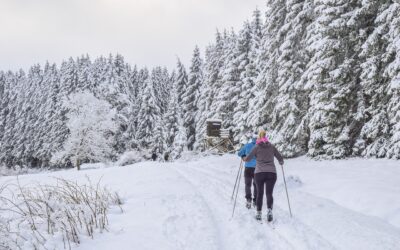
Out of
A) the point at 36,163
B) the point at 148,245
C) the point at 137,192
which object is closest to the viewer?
the point at 148,245

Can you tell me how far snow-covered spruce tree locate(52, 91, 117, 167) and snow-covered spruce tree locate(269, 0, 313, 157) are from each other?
27.1m

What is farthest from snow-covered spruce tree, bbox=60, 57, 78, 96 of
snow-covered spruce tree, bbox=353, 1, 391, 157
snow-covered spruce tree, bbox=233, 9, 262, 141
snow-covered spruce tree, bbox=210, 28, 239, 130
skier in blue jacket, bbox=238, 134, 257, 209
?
skier in blue jacket, bbox=238, 134, 257, 209

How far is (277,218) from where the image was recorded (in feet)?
26.5

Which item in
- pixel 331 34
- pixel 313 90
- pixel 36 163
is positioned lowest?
pixel 36 163

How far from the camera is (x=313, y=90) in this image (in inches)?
703

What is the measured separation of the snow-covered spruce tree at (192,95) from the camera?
4694 cm

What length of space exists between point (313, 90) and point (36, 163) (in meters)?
57.5

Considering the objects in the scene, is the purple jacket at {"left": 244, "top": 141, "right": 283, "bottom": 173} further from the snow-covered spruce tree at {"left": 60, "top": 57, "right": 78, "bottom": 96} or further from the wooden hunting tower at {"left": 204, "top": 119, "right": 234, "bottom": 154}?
the snow-covered spruce tree at {"left": 60, "top": 57, "right": 78, "bottom": 96}

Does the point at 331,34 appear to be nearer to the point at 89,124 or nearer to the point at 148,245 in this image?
the point at 148,245

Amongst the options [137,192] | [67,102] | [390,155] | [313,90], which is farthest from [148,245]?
[67,102]

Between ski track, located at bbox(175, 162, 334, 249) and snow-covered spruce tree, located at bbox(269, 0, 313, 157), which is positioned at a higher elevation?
snow-covered spruce tree, located at bbox(269, 0, 313, 157)

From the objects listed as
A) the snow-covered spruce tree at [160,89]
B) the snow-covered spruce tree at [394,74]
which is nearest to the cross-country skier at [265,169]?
the snow-covered spruce tree at [394,74]

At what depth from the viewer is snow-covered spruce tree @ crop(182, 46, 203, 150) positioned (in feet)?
154

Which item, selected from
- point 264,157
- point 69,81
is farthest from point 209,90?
point 264,157
